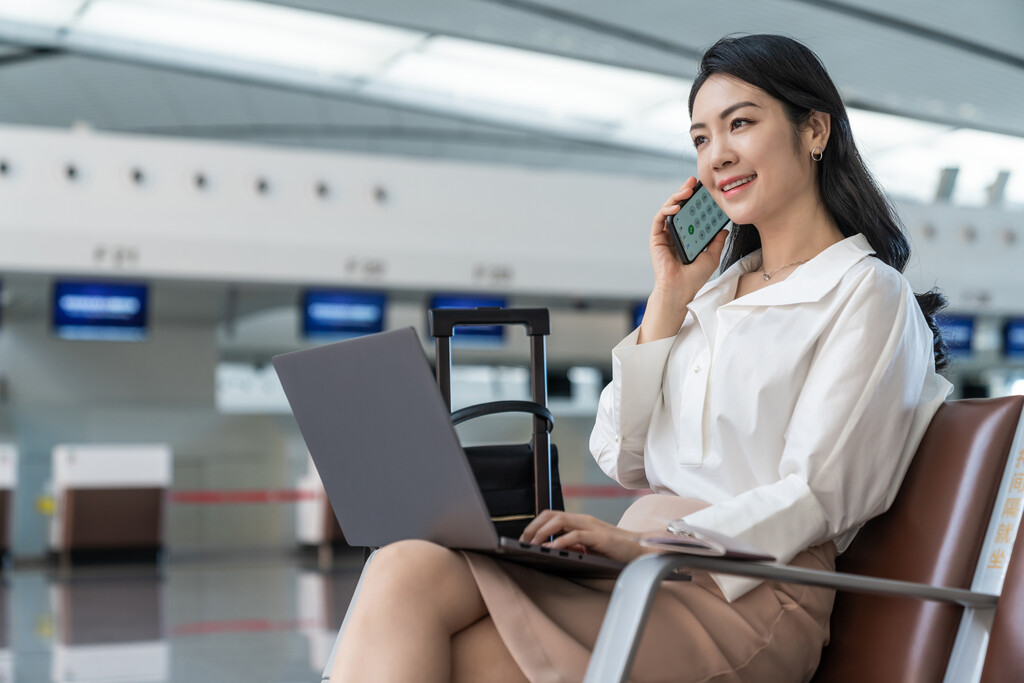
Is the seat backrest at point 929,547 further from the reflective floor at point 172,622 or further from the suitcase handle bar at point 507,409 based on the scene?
the reflective floor at point 172,622

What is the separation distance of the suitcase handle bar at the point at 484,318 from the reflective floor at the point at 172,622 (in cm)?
274

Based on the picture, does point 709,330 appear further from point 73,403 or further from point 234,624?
point 73,403

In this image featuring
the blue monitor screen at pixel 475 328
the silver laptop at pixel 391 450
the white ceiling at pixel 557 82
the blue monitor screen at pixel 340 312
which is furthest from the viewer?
the white ceiling at pixel 557 82

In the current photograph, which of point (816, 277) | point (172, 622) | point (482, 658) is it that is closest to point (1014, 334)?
point (172, 622)

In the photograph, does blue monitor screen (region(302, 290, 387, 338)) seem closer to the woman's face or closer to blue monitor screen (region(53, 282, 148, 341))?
blue monitor screen (region(53, 282, 148, 341))

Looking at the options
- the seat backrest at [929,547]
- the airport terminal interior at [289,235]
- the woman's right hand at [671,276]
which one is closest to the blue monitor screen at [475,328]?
the airport terminal interior at [289,235]

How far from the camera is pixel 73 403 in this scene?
13133 mm

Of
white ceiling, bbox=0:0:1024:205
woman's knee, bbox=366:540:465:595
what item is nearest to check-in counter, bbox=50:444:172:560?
white ceiling, bbox=0:0:1024:205

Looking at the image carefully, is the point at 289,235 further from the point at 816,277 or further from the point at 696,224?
the point at 816,277

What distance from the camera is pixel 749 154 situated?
203cm

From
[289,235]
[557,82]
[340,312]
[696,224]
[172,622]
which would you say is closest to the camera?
[696,224]

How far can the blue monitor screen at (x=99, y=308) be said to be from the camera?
9.39 metres

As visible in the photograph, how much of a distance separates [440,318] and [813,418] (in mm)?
815

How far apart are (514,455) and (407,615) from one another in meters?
0.62
